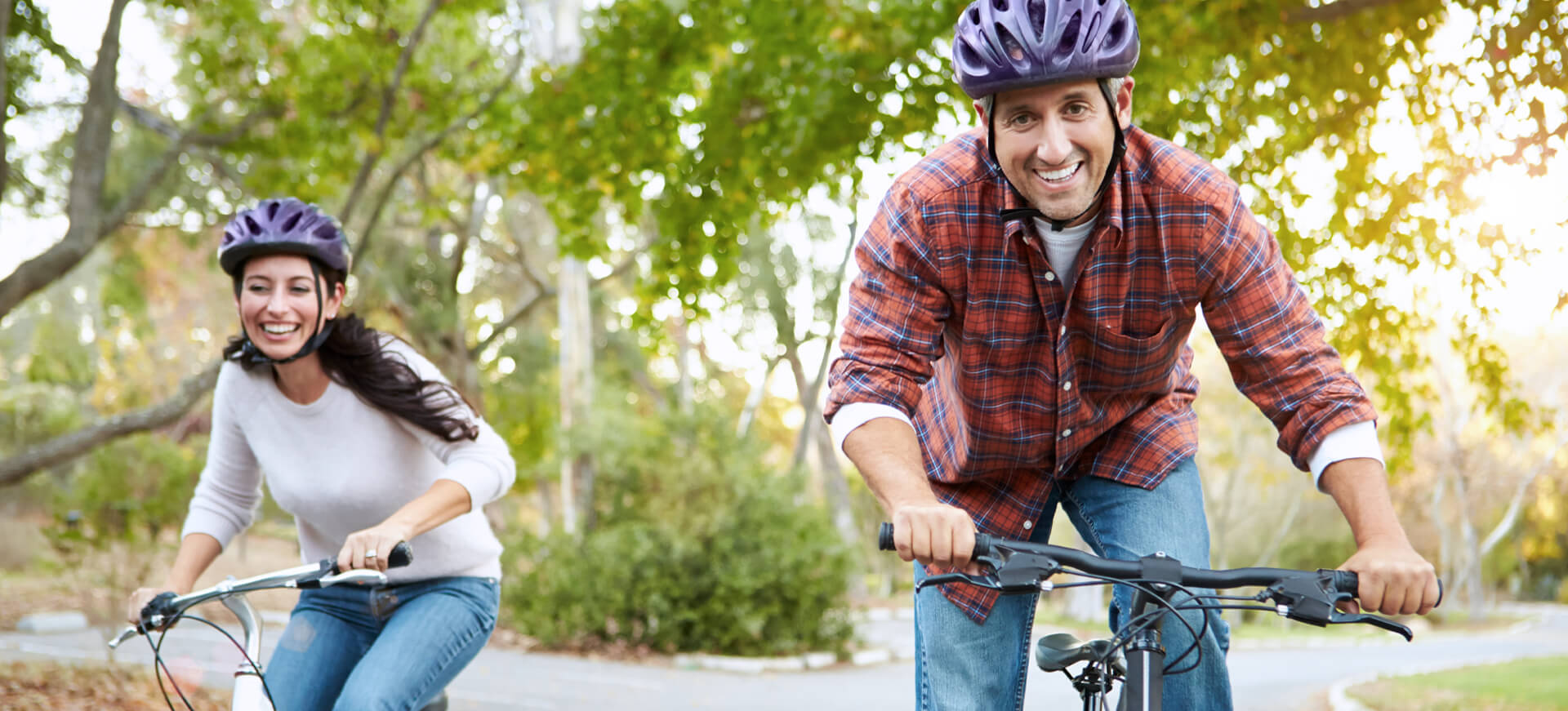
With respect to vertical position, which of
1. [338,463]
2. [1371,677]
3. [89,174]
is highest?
[89,174]

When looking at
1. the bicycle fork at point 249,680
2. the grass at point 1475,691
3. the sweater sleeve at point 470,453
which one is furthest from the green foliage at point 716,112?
the grass at point 1475,691

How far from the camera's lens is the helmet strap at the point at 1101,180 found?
2.27 meters

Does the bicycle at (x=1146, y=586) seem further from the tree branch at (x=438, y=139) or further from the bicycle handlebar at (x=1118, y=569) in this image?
the tree branch at (x=438, y=139)

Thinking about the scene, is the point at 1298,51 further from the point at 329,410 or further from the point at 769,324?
the point at 769,324

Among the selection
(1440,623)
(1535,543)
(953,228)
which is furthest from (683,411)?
(1535,543)

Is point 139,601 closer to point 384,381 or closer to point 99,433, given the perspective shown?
point 384,381

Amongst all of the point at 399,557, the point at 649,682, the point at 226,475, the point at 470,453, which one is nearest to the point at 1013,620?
the point at 399,557

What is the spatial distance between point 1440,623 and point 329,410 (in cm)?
4360

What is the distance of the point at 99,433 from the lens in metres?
8.20

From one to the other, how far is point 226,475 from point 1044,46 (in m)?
2.52

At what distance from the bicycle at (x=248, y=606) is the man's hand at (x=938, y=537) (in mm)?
1222

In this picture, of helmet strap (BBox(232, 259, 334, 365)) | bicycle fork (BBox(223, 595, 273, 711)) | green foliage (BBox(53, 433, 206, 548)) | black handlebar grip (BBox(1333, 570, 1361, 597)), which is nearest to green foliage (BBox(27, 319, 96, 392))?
green foliage (BBox(53, 433, 206, 548))

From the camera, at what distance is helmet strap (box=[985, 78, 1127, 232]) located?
7.44 feet

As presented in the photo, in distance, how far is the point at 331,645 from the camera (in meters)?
3.21
